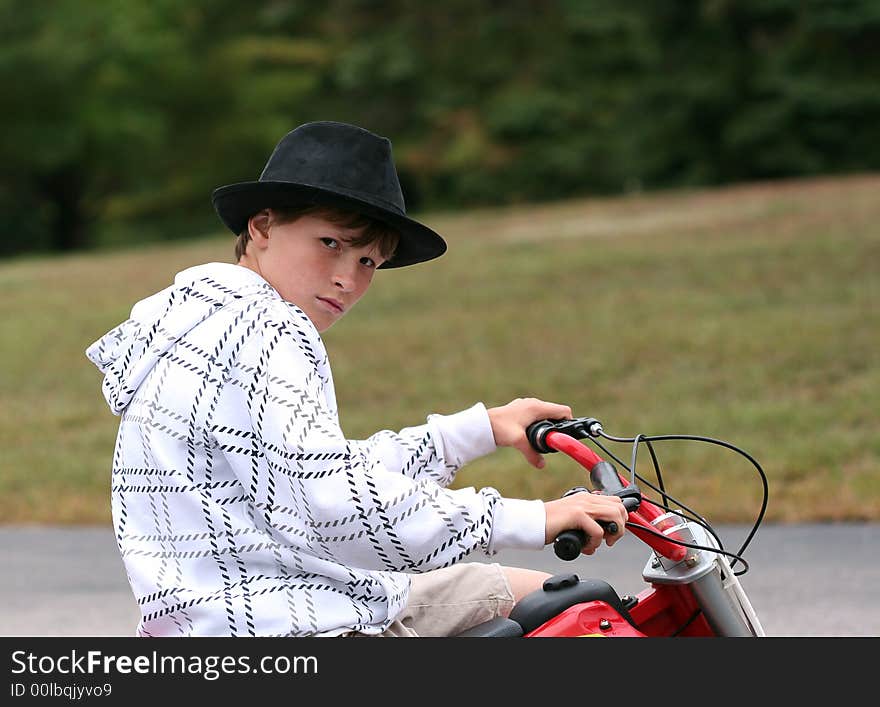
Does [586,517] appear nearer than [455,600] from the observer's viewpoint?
Yes

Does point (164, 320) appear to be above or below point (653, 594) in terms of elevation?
above

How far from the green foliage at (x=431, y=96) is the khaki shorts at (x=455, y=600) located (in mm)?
23512

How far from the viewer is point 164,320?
2.57 m

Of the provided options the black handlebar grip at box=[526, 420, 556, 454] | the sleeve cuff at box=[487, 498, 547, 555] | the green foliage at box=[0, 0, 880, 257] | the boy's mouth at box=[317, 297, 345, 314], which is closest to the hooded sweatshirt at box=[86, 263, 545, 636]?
the sleeve cuff at box=[487, 498, 547, 555]

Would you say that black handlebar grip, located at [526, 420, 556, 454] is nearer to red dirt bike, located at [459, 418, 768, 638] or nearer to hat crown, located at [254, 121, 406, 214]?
red dirt bike, located at [459, 418, 768, 638]

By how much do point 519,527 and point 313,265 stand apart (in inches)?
26.1

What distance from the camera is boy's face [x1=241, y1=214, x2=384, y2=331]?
2672 millimetres

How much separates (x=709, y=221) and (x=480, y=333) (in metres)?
6.28

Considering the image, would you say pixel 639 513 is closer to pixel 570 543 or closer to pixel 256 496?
pixel 570 543

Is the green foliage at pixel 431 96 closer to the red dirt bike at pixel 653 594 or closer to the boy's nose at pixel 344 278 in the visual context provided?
the red dirt bike at pixel 653 594

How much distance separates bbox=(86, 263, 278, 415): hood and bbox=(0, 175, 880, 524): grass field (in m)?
4.60

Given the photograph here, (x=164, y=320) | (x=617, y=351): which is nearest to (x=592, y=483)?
(x=164, y=320)

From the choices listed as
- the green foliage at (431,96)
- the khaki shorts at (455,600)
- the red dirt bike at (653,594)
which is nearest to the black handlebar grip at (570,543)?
the red dirt bike at (653,594)

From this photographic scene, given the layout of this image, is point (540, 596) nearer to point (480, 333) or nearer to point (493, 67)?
point (480, 333)
